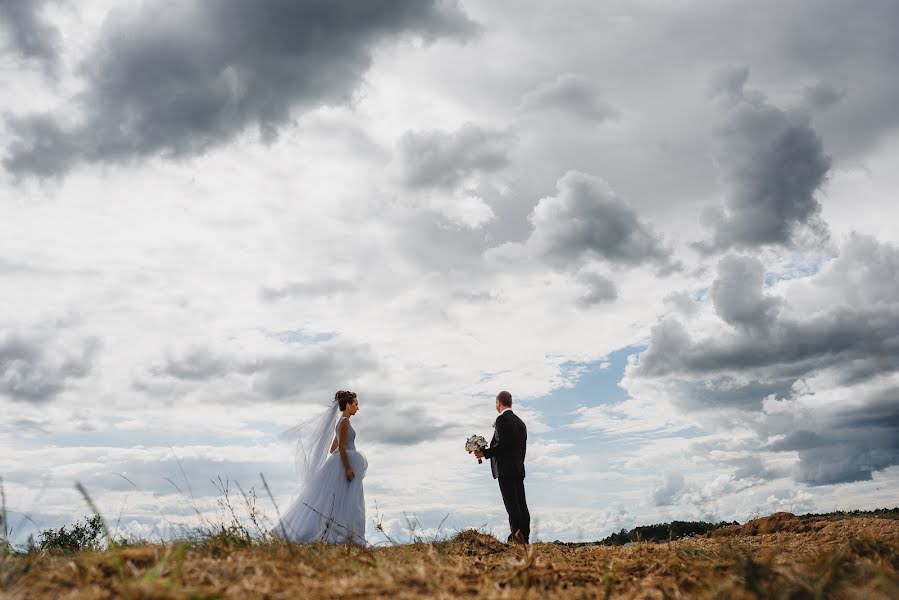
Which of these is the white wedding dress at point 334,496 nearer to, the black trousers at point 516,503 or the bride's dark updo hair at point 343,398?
the bride's dark updo hair at point 343,398

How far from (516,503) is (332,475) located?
3.77 m

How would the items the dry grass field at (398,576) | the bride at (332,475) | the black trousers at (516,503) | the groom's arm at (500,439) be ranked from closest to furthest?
1. the dry grass field at (398,576)
2. the bride at (332,475)
3. the black trousers at (516,503)
4. the groom's arm at (500,439)

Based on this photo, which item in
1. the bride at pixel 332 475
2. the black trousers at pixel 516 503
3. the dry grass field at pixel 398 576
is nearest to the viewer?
the dry grass field at pixel 398 576

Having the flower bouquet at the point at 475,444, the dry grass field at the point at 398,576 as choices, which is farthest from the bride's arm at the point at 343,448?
the dry grass field at the point at 398,576

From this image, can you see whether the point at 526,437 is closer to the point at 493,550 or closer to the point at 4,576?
the point at 493,550

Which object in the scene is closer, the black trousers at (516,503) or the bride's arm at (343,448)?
the bride's arm at (343,448)

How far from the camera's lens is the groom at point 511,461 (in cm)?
1292

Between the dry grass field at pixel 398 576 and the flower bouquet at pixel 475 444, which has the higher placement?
the flower bouquet at pixel 475 444

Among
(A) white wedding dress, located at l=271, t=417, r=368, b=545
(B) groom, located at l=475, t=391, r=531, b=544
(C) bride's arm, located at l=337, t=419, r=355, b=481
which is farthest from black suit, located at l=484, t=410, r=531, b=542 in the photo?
(C) bride's arm, located at l=337, t=419, r=355, b=481

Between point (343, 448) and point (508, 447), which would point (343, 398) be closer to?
point (343, 448)

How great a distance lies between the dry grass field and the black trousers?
647cm

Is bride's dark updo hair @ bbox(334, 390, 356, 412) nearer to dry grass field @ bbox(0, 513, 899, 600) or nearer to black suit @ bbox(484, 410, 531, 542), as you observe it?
black suit @ bbox(484, 410, 531, 542)

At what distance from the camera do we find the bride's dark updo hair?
12242 mm

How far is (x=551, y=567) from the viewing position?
5793 mm
